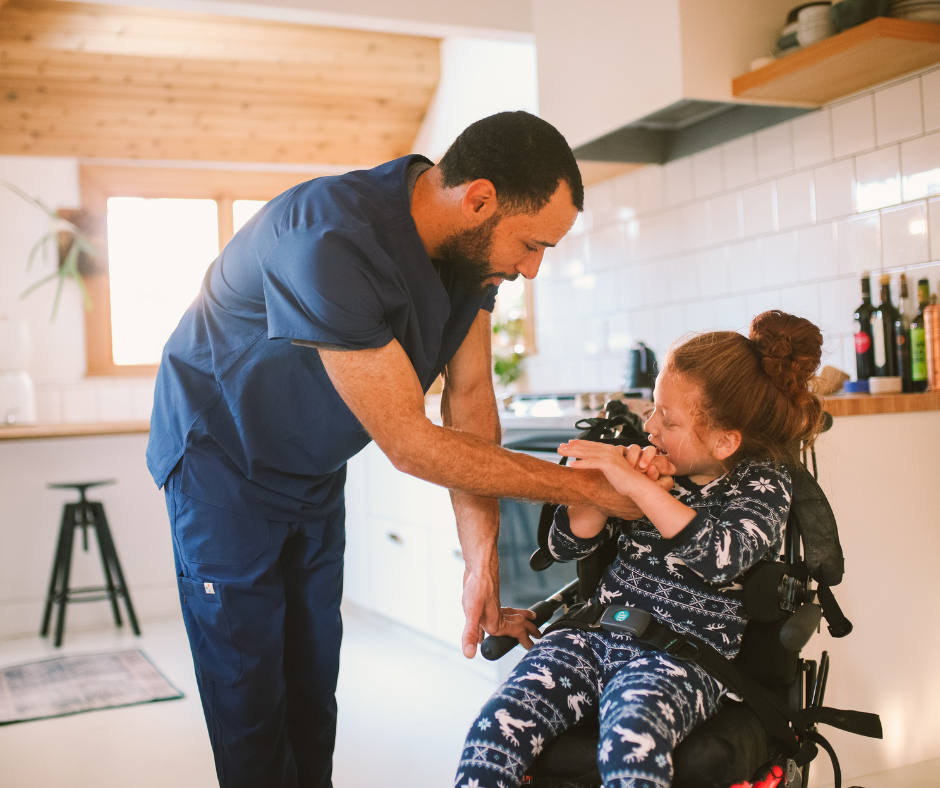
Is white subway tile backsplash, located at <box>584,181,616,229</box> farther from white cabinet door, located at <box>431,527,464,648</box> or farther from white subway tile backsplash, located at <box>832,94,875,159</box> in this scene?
white cabinet door, located at <box>431,527,464,648</box>

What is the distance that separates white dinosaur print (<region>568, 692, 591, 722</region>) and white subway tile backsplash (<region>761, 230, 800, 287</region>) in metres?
1.87

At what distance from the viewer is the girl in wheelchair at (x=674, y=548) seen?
42.9 inches

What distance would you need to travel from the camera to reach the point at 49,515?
393cm

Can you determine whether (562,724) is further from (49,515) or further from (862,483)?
(49,515)

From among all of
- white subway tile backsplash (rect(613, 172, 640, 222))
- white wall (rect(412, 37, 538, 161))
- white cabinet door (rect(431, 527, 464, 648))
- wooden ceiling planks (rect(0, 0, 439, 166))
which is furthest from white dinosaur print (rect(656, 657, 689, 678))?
wooden ceiling planks (rect(0, 0, 439, 166))

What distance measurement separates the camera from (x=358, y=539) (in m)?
3.71

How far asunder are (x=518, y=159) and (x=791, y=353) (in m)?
0.51

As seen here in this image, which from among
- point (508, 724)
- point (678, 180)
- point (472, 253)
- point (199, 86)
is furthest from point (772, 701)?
point (199, 86)

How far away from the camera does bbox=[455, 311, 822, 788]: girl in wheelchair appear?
109 cm

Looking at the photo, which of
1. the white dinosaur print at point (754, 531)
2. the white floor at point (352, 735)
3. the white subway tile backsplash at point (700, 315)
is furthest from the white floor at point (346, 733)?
the white subway tile backsplash at point (700, 315)

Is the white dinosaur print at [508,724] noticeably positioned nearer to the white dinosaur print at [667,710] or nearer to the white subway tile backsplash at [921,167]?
the white dinosaur print at [667,710]

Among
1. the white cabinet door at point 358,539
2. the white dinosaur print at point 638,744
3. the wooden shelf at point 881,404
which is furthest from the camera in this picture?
the white cabinet door at point 358,539

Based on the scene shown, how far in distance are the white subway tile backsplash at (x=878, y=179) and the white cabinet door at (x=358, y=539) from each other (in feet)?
7.06

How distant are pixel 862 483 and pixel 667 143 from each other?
1703mm
